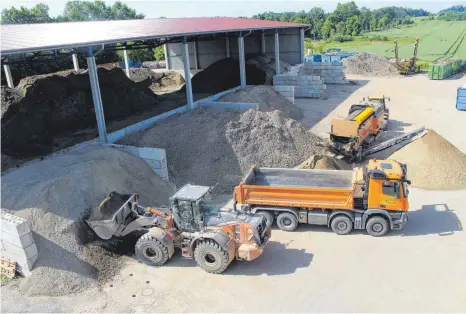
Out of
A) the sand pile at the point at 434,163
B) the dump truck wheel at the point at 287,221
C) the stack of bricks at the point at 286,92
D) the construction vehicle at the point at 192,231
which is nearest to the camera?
the construction vehicle at the point at 192,231

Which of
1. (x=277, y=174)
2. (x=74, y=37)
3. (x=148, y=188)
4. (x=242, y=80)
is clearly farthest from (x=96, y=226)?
(x=242, y=80)

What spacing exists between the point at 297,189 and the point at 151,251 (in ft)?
13.0

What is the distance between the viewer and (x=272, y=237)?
1095cm

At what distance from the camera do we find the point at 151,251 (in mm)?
9742

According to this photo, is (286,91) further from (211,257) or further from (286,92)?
(211,257)

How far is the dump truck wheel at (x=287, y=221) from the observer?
36.4ft

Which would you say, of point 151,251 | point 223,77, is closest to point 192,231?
point 151,251

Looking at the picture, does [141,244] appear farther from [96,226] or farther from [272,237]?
[272,237]

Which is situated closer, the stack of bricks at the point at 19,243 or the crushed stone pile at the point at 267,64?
the stack of bricks at the point at 19,243

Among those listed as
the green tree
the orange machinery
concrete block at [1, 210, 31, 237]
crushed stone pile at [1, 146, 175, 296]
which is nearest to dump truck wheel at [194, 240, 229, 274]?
crushed stone pile at [1, 146, 175, 296]

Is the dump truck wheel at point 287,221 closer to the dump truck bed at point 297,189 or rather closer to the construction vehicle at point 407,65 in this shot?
the dump truck bed at point 297,189

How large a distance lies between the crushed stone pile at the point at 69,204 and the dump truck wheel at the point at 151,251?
688 millimetres

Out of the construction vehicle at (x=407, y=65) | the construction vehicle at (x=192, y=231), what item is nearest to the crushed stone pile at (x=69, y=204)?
the construction vehicle at (x=192, y=231)

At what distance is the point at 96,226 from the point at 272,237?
4409 millimetres
